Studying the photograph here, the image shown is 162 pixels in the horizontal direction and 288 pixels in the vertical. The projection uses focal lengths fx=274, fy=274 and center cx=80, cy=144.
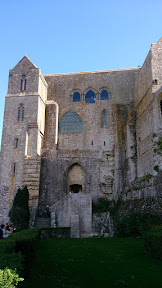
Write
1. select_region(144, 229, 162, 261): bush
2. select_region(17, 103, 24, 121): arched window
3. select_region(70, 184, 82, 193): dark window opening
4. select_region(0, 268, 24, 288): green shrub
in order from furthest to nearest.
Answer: select_region(70, 184, 82, 193): dark window opening → select_region(17, 103, 24, 121): arched window → select_region(144, 229, 162, 261): bush → select_region(0, 268, 24, 288): green shrub

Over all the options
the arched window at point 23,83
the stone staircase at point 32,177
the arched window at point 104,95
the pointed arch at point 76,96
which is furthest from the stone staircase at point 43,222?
the arched window at point 104,95

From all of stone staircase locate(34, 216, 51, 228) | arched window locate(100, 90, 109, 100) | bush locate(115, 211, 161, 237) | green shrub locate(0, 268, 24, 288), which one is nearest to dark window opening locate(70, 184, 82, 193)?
stone staircase locate(34, 216, 51, 228)

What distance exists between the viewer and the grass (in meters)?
6.65

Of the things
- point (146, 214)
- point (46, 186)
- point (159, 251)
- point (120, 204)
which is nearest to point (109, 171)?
point (120, 204)

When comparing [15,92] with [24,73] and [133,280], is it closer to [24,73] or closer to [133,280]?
[24,73]

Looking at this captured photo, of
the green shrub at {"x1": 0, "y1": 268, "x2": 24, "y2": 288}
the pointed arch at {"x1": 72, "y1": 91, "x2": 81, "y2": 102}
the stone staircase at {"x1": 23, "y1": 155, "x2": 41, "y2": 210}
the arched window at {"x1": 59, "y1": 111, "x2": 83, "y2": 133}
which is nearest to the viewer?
the green shrub at {"x1": 0, "y1": 268, "x2": 24, "y2": 288}

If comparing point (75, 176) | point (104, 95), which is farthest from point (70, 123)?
point (75, 176)

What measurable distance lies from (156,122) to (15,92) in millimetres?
14735

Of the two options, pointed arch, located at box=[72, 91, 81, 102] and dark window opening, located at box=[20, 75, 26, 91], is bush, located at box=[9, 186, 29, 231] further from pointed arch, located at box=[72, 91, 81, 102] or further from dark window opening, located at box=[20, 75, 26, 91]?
pointed arch, located at box=[72, 91, 81, 102]

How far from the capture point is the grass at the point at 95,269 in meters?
6.65

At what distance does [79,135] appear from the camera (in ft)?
92.1

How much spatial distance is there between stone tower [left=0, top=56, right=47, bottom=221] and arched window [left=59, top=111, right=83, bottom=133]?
213 centimetres

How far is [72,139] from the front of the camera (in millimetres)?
27953

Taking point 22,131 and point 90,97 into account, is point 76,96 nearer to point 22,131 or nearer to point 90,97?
point 90,97
